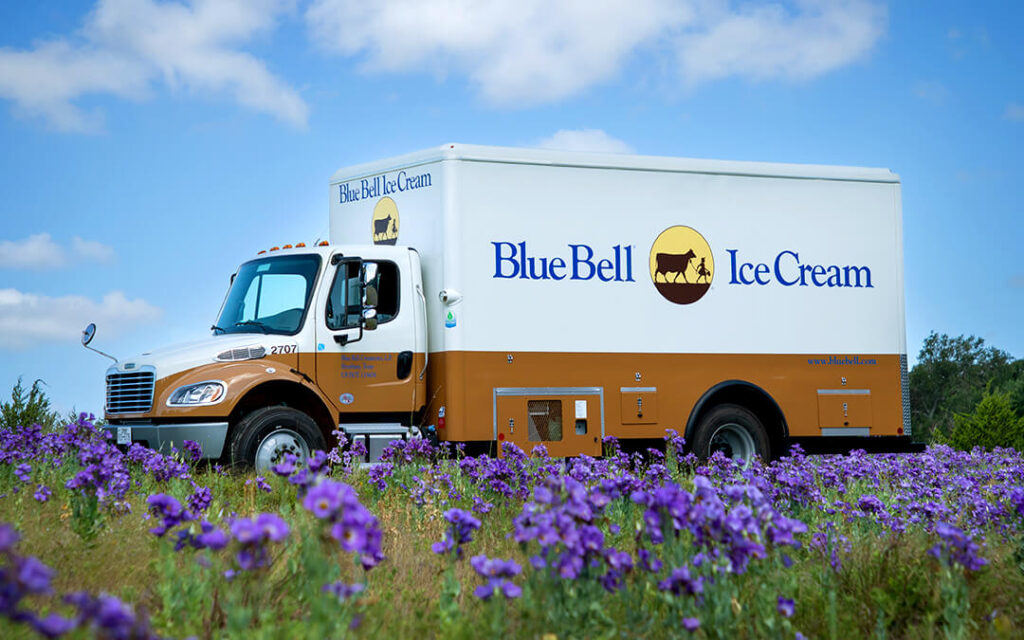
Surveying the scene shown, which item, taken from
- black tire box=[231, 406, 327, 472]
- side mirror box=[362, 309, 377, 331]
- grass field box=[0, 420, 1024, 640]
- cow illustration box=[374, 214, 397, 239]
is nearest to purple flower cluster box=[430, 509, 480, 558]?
grass field box=[0, 420, 1024, 640]

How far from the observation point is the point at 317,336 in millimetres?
10320

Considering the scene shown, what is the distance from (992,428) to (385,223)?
14.4 meters

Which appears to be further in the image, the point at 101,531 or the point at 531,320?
the point at 531,320

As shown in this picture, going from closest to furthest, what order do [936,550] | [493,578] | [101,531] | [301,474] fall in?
[493,578] → [301,474] → [936,550] → [101,531]

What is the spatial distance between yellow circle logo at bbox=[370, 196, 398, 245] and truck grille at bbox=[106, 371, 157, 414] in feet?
10.2

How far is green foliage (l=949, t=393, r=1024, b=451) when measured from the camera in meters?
19.6

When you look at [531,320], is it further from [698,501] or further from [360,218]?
[698,501]

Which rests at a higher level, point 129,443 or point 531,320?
point 531,320

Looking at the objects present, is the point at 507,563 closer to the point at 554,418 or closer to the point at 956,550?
the point at 956,550

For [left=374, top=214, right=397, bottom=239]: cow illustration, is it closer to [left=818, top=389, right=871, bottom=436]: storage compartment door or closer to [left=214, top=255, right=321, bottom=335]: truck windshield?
[left=214, top=255, right=321, bottom=335]: truck windshield

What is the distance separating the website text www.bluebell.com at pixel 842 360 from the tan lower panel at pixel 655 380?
4cm

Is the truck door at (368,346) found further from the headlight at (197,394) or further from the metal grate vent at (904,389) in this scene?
the metal grate vent at (904,389)

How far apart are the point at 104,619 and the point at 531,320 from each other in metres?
8.26

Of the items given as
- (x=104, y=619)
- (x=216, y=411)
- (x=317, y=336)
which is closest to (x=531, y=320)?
(x=317, y=336)
